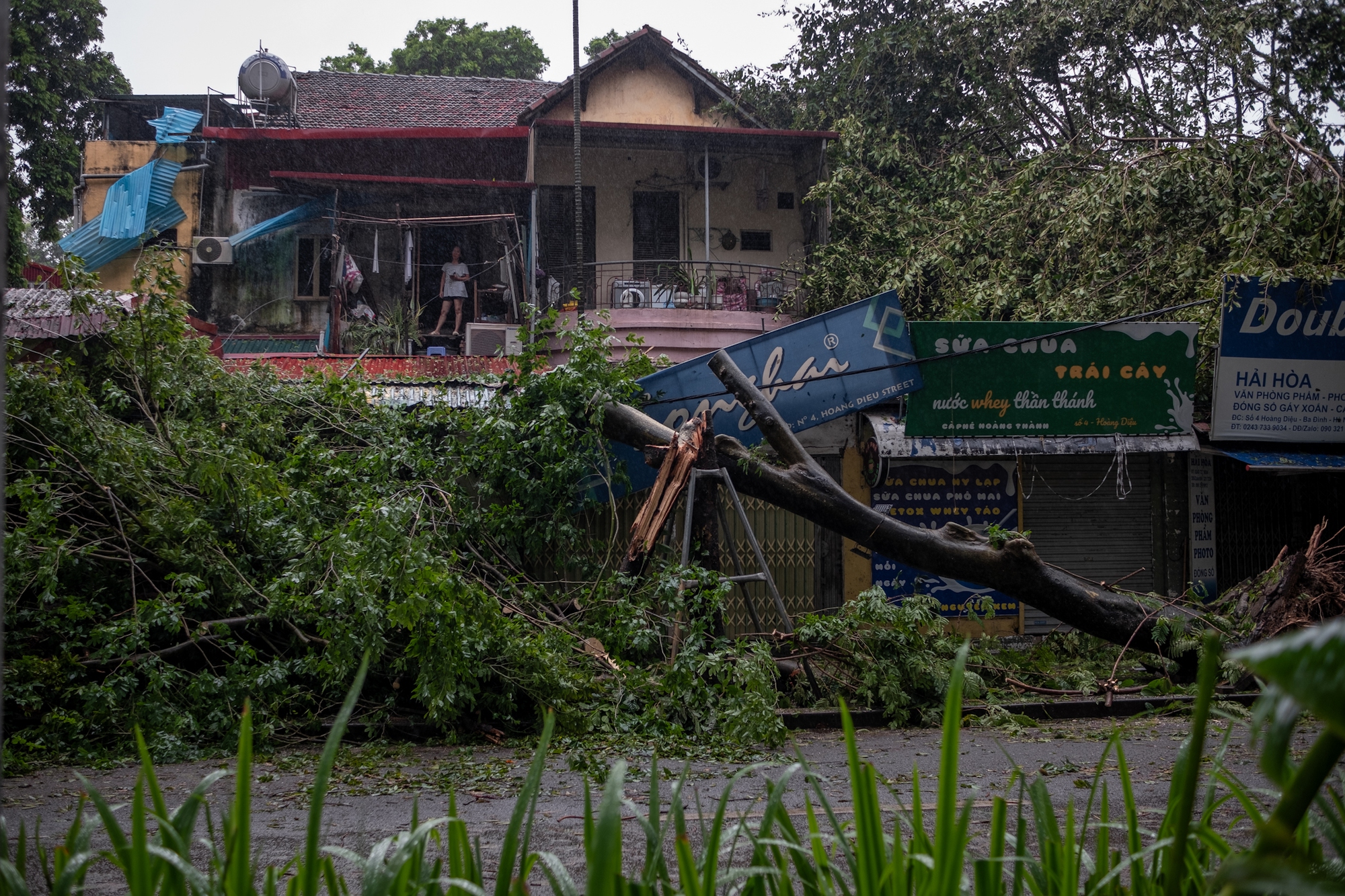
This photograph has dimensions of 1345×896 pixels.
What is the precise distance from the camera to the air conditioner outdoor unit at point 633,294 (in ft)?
47.5

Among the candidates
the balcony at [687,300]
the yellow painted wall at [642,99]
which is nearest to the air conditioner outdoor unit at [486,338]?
the balcony at [687,300]

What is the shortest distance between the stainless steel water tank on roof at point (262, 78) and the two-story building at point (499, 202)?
0.38ft

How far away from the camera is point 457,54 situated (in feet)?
90.2

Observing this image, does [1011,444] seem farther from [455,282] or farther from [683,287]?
[455,282]

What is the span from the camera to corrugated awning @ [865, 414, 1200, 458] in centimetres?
913

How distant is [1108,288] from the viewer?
412 inches

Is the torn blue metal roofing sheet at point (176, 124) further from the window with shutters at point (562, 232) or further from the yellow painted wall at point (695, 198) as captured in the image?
the yellow painted wall at point (695, 198)

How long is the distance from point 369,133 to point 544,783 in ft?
46.5

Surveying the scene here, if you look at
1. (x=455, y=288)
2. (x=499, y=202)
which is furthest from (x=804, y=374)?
(x=499, y=202)

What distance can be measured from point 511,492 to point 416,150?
11.0 meters

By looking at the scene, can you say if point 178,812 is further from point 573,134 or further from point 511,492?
point 573,134

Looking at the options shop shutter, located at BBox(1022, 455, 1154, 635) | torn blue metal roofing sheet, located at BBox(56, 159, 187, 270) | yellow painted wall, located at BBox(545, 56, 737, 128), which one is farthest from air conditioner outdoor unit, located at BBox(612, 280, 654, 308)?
torn blue metal roofing sheet, located at BBox(56, 159, 187, 270)

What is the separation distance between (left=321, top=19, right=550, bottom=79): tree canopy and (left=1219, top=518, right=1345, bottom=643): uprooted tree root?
25347 mm

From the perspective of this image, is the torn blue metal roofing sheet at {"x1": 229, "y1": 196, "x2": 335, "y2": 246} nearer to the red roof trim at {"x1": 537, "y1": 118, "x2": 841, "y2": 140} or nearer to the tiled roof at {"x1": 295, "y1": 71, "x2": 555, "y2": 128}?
the tiled roof at {"x1": 295, "y1": 71, "x2": 555, "y2": 128}
